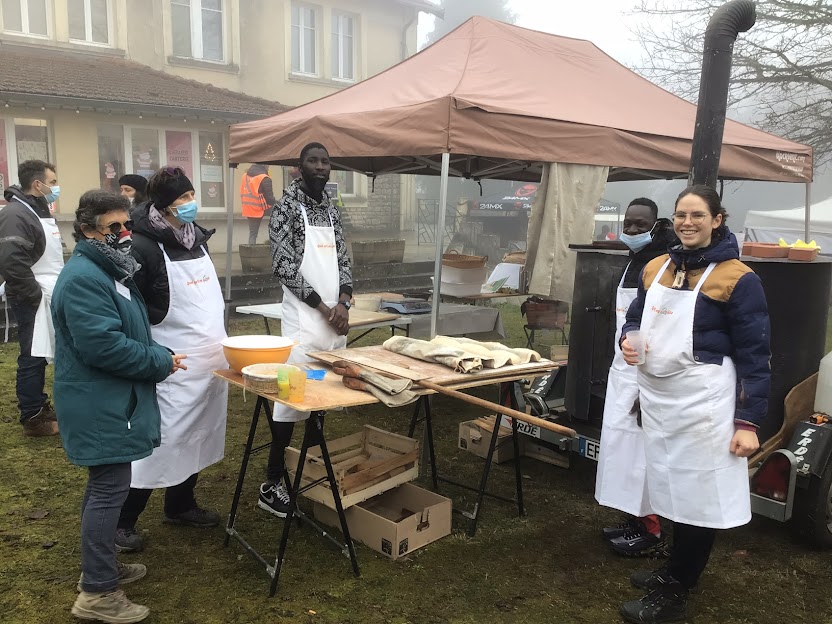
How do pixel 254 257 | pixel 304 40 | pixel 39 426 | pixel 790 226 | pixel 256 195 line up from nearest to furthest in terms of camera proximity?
pixel 39 426
pixel 254 257
pixel 256 195
pixel 790 226
pixel 304 40

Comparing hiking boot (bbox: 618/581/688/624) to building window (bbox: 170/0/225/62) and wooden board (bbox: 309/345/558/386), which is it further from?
building window (bbox: 170/0/225/62)

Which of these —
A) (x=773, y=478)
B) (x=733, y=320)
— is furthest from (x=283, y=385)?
(x=773, y=478)

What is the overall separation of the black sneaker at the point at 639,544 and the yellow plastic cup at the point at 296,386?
1916 mm

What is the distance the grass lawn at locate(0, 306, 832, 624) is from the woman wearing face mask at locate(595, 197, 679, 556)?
18cm

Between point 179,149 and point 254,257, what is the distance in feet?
16.1

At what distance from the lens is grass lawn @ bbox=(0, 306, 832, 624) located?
2961 mm

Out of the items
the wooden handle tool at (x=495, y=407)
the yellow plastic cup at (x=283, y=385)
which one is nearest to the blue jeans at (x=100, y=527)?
the yellow plastic cup at (x=283, y=385)

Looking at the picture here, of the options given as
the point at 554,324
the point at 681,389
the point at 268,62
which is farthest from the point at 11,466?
the point at 268,62

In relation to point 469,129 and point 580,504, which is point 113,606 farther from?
point 469,129

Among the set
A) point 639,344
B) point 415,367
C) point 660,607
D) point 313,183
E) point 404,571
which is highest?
point 313,183

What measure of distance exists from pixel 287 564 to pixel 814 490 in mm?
2763

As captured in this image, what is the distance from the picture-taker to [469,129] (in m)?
4.55

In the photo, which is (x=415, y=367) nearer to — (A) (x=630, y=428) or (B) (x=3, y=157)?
(A) (x=630, y=428)

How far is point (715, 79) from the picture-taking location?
142 inches
